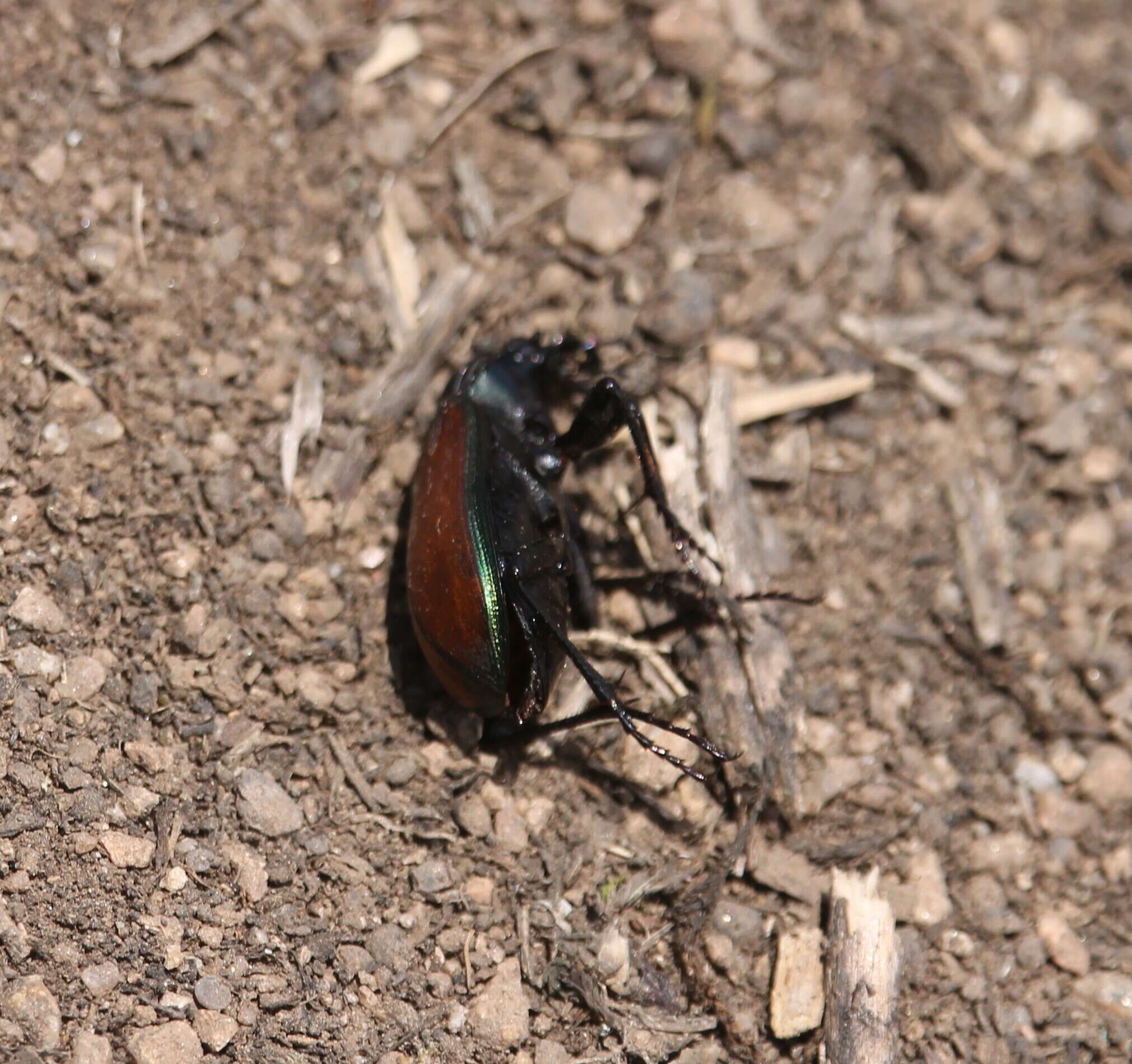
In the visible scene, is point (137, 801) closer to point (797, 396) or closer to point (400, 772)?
point (400, 772)

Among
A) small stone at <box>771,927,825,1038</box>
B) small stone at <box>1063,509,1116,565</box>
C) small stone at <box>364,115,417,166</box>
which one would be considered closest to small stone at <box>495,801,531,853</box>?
small stone at <box>771,927,825,1038</box>

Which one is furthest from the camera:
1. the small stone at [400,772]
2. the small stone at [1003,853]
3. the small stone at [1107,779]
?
the small stone at [1107,779]

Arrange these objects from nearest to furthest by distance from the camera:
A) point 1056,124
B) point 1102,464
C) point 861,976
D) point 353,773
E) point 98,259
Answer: point 861,976 < point 353,773 < point 98,259 < point 1102,464 < point 1056,124

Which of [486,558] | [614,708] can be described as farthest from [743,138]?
[614,708]

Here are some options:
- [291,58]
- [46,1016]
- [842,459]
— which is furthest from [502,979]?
[291,58]

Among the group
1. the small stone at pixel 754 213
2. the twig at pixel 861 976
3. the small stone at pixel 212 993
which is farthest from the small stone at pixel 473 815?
the small stone at pixel 754 213

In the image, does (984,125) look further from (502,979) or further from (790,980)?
(502,979)

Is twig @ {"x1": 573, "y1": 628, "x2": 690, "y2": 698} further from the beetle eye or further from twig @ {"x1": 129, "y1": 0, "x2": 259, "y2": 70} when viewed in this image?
twig @ {"x1": 129, "y1": 0, "x2": 259, "y2": 70}

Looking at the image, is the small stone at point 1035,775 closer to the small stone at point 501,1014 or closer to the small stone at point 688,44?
the small stone at point 501,1014
